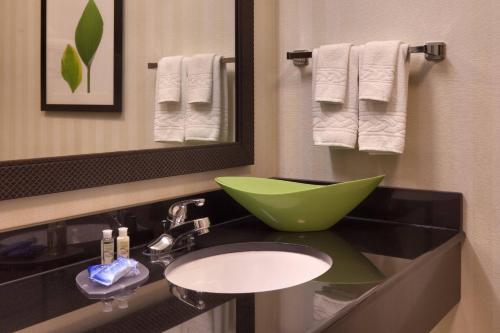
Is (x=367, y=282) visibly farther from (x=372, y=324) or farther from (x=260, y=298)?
(x=260, y=298)

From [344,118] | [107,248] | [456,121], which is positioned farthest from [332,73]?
[107,248]

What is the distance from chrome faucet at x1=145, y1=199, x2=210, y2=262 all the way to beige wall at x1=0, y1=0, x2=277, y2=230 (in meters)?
0.11

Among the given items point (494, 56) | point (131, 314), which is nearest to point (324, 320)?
point (131, 314)

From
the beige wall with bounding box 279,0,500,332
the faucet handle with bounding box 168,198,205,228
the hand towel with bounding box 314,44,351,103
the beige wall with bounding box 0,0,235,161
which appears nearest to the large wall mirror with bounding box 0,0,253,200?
the beige wall with bounding box 0,0,235,161

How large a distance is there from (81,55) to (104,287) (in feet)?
1.72

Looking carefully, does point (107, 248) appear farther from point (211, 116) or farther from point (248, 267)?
point (211, 116)

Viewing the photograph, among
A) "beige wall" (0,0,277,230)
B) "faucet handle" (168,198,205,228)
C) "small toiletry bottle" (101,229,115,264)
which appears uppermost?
"beige wall" (0,0,277,230)

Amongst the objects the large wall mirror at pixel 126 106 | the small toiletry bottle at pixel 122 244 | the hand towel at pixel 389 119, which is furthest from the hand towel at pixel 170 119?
the hand towel at pixel 389 119

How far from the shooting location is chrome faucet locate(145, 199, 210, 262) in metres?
1.22

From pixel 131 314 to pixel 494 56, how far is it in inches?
44.6

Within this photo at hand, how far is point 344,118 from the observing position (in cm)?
154

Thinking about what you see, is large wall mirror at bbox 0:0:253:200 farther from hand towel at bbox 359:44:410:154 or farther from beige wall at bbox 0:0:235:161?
hand towel at bbox 359:44:410:154

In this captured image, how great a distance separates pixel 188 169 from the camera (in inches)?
57.2

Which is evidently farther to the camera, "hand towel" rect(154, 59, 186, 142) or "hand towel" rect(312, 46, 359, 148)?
"hand towel" rect(312, 46, 359, 148)
